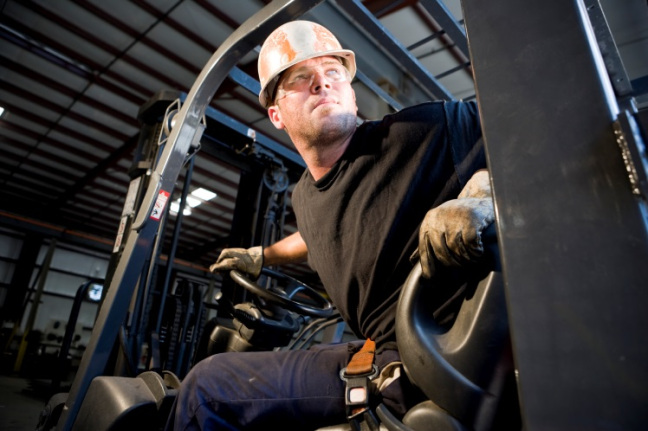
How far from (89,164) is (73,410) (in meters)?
9.55

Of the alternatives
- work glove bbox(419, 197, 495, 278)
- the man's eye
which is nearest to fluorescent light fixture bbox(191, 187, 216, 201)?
the man's eye

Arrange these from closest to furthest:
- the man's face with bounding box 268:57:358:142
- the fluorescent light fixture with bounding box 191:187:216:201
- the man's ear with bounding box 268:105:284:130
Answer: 1. the man's face with bounding box 268:57:358:142
2. the man's ear with bounding box 268:105:284:130
3. the fluorescent light fixture with bounding box 191:187:216:201

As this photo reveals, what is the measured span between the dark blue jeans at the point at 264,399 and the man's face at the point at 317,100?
0.69 metres

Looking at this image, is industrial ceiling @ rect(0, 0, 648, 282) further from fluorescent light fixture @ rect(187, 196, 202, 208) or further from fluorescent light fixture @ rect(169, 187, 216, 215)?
fluorescent light fixture @ rect(187, 196, 202, 208)

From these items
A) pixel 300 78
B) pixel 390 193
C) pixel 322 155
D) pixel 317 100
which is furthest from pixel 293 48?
pixel 390 193

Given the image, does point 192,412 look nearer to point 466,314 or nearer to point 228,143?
point 466,314

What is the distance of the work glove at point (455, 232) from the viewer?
0.65 metres

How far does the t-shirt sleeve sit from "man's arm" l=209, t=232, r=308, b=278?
93 cm

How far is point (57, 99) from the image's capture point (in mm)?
7344

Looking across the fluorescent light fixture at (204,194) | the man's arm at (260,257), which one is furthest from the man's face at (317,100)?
the fluorescent light fixture at (204,194)

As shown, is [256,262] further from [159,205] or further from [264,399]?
[264,399]

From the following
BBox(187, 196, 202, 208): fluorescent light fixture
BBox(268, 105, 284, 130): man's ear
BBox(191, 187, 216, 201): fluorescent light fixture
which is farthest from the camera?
BBox(187, 196, 202, 208): fluorescent light fixture

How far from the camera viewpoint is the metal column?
400mm

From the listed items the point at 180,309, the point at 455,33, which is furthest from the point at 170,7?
the point at 455,33
